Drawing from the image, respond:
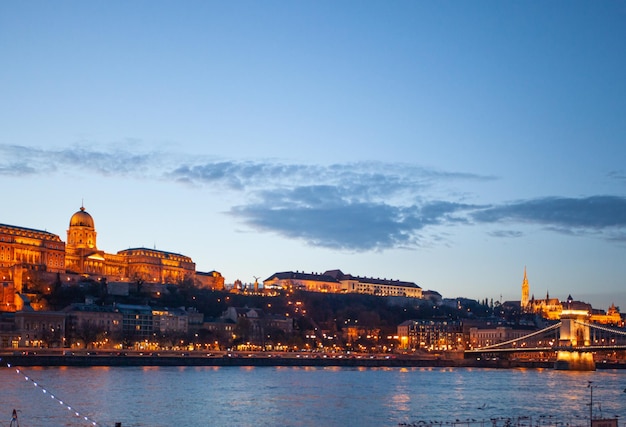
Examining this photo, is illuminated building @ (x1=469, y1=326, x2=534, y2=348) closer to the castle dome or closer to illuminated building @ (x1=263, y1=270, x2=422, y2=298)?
illuminated building @ (x1=263, y1=270, x2=422, y2=298)

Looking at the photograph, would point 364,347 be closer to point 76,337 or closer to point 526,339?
point 526,339

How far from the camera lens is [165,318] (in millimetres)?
89812

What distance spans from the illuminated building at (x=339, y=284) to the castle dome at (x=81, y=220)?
27.9 meters

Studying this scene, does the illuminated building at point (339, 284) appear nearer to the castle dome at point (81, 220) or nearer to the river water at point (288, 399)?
the castle dome at point (81, 220)

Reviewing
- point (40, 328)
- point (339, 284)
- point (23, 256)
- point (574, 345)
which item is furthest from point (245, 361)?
point (339, 284)

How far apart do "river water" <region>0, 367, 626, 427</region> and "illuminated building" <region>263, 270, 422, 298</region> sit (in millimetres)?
70871

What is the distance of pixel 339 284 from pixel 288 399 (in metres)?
96.6

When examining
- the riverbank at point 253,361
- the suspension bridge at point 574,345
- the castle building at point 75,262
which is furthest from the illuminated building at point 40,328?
the suspension bridge at point 574,345

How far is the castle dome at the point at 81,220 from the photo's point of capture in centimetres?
11019

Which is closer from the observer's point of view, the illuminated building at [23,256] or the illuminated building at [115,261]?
the illuminated building at [23,256]

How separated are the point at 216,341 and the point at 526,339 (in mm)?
31232

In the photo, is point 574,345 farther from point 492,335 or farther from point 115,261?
point 115,261

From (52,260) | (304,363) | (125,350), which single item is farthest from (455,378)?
(52,260)

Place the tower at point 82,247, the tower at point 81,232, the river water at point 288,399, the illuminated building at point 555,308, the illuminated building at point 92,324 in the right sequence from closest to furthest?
1. the river water at point 288,399
2. the illuminated building at point 92,324
3. the tower at point 82,247
4. the tower at point 81,232
5. the illuminated building at point 555,308
